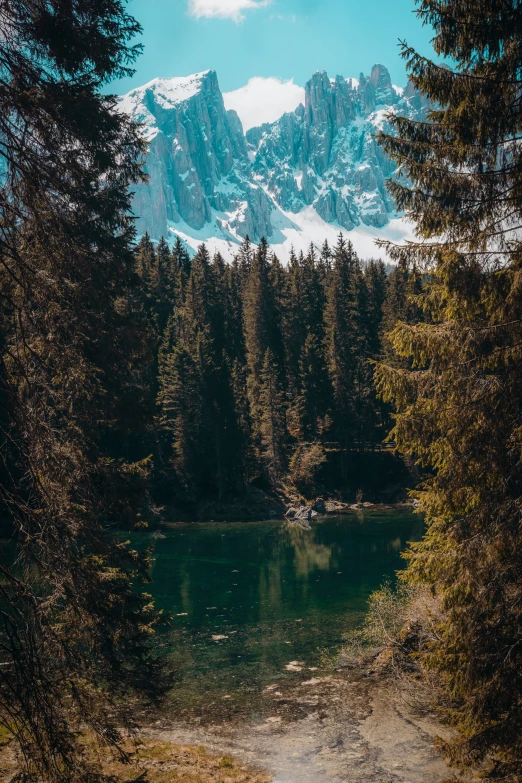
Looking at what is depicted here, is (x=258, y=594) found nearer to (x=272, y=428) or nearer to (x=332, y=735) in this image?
(x=332, y=735)

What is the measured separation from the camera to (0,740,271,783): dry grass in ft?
33.6

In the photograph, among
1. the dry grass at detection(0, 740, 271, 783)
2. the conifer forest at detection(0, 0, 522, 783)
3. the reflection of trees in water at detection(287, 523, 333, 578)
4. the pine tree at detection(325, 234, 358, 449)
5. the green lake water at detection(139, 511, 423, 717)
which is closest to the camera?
the conifer forest at detection(0, 0, 522, 783)

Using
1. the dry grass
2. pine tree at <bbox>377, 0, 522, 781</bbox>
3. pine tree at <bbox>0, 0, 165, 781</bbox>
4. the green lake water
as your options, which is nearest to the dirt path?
the dry grass

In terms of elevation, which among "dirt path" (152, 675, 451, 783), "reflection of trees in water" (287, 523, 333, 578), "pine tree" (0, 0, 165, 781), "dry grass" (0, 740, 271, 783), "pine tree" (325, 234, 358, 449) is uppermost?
"pine tree" (325, 234, 358, 449)

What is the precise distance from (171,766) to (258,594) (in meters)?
15.4

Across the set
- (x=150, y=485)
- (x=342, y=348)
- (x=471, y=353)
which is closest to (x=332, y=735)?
(x=150, y=485)

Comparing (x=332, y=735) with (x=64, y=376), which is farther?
(x=332, y=735)

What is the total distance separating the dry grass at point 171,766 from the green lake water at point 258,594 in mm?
2679

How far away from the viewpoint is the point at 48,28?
17.4 feet

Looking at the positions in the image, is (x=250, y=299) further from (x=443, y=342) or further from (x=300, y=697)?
(x=443, y=342)

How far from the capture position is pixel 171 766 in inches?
430

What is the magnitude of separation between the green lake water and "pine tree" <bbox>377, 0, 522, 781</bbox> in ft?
26.6

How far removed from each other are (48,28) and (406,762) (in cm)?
1245

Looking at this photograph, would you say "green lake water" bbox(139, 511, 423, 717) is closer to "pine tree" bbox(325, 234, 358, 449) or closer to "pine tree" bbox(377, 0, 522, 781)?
"pine tree" bbox(377, 0, 522, 781)
